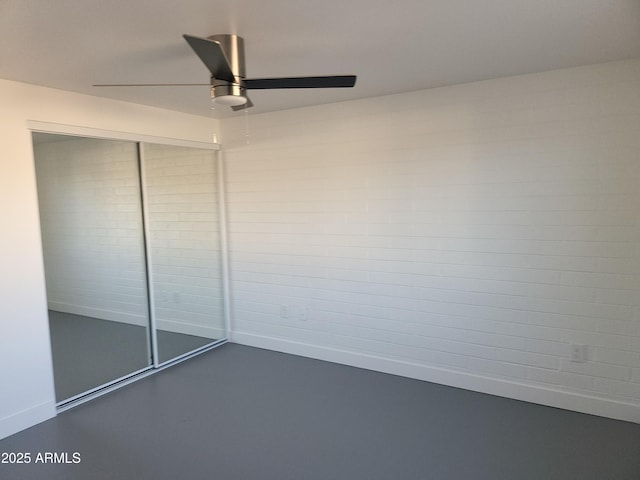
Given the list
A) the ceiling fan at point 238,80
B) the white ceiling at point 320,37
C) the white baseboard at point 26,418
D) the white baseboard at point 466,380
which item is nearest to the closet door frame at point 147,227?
the white baseboard at point 26,418

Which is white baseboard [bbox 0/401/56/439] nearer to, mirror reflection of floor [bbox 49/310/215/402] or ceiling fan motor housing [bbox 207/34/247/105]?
mirror reflection of floor [bbox 49/310/215/402]

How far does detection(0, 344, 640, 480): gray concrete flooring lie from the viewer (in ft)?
8.45

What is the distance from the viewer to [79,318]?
3.63 m

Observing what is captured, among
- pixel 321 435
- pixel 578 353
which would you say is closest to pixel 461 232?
pixel 578 353

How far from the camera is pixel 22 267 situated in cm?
305

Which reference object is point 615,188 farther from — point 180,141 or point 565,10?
point 180,141

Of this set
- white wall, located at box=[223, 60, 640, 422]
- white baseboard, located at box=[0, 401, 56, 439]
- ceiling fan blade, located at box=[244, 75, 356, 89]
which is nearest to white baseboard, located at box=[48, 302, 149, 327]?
white baseboard, located at box=[0, 401, 56, 439]

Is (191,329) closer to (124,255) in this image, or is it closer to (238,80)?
(124,255)

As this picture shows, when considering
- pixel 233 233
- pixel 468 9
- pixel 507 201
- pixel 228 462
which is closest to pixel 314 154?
pixel 233 233

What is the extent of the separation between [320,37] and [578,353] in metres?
2.74

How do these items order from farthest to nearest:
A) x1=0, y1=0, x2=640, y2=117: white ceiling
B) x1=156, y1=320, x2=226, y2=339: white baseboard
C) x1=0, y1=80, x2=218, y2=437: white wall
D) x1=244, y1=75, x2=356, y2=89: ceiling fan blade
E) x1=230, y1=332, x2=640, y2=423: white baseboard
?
1. x1=156, y1=320, x2=226, y2=339: white baseboard
2. x1=230, y1=332, x2=640, y2=423: white baseboard
3. x1=0, y1=80, x2=218, y2=437: white wall
4. x1=244, y1=75, x2=356, y2=89: ceiling fan blade
5. x1=0, y1=0, x2=640, y2=117: white ceiling

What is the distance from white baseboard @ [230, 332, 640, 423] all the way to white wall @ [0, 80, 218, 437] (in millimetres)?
2018

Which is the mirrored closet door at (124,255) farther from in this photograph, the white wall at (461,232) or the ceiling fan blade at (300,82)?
the ceiling fan blade at (300,82)

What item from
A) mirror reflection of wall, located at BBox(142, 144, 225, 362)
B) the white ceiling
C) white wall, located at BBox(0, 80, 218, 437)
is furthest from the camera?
mirror reflection of wall, located at BBox(142, 144, 225, 362)
